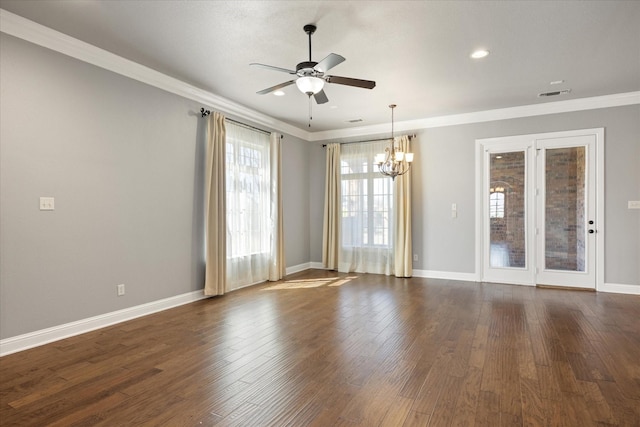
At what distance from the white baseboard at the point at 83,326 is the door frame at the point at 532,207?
4850mm

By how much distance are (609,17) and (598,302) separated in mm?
3582

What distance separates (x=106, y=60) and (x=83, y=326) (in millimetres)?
2851

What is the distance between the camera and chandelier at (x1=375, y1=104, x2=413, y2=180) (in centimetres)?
566

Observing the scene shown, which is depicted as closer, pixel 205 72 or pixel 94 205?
pixel 94 205

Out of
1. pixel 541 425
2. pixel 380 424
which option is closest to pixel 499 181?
pixel 541 425

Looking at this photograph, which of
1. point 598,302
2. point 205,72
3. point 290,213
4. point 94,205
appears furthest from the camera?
point 290,213

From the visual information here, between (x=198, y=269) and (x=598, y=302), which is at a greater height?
(x=198, y=269)

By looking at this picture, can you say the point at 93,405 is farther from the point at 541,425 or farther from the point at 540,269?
the point at 540,269

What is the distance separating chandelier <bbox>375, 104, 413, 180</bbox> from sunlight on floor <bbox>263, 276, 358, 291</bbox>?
208cm

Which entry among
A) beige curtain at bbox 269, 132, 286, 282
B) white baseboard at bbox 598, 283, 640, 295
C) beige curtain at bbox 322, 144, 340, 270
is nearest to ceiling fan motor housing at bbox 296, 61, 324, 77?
beige curtain at bbox 269, 132, 286, 282

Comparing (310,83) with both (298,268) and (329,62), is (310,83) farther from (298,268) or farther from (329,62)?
A: (298,268)

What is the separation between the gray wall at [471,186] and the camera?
5.17 meters

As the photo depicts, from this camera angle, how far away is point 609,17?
3076mm

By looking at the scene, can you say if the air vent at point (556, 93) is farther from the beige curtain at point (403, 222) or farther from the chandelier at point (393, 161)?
the beige curtain at point (403, 222)
